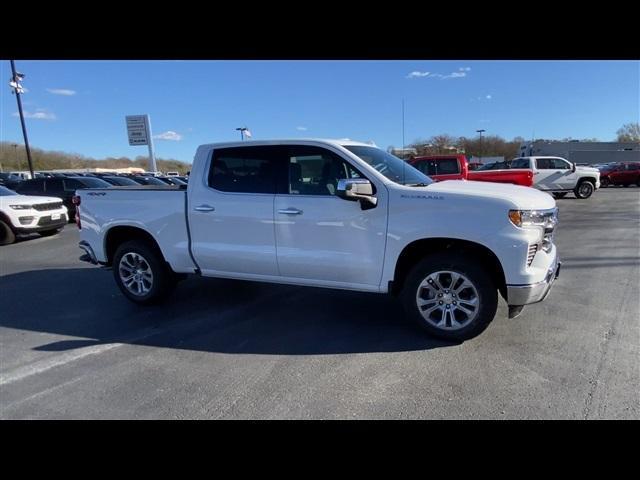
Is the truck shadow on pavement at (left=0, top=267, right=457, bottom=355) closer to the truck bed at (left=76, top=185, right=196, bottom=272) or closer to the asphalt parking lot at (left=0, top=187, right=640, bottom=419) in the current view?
the asphalt parking lot at (left=0, top=187, right=640, bottom=419)

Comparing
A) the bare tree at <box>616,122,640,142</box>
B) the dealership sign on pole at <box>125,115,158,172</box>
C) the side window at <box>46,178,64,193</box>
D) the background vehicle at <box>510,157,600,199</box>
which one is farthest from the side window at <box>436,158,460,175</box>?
the bare tree at <box>616,122,640,142</box>

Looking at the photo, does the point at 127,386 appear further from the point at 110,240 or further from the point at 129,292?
the point at 110,240

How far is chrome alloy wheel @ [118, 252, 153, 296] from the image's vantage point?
15.7 feet

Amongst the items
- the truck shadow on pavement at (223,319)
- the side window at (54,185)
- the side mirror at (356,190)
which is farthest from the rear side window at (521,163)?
the side window at (54,185)

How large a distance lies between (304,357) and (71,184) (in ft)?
43.4

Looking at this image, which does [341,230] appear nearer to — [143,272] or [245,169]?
[245,169]

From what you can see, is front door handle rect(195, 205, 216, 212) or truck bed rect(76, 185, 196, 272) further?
truck bed rect(76, 185, 196, 272)

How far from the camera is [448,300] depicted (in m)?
3.59

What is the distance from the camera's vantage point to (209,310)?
15.3 ft

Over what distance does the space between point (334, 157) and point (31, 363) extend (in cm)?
341

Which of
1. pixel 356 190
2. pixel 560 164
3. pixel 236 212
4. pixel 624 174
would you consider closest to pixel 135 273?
pixel 236 212

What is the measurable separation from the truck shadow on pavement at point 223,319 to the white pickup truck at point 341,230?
383mm

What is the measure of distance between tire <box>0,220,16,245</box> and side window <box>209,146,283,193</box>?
8.13 metres
